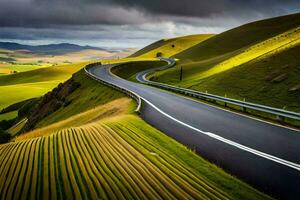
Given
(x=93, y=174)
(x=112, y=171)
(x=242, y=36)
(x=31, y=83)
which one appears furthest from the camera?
(x=31, y=83)

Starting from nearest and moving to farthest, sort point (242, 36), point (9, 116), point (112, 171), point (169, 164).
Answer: point (112, 171)
point (169, 164)
point (9, 116)
point (242, 36)

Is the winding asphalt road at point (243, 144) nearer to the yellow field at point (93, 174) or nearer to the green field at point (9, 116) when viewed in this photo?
the yellow field at point (93, 174)

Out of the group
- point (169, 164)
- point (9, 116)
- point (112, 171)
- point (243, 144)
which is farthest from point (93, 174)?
point (9, 116)

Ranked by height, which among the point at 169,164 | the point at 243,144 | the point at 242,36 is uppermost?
the point at 169,164

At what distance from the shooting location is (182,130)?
18.3 metres

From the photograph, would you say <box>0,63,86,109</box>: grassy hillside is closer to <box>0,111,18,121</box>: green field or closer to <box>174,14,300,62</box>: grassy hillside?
<box>0,111,18,121</box>: green field

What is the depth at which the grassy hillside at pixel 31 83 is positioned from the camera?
116312 millimetres

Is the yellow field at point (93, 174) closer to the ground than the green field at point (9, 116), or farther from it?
farther from it

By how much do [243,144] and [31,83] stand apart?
14033 cm

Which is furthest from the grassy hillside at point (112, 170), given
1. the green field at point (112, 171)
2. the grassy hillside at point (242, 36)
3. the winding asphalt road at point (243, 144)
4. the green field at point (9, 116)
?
the grassy hillside at point (242, 36)

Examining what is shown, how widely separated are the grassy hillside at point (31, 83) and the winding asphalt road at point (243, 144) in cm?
9783

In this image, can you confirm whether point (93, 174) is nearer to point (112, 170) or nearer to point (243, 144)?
point (112, 170)

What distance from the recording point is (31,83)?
14500 cm

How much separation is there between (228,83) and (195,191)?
111ft
